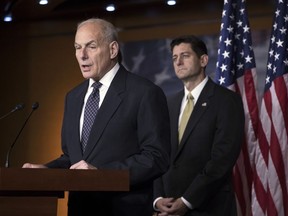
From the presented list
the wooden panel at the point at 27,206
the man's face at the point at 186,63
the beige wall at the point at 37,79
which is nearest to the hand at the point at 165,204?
the man's face at the point at 186,63

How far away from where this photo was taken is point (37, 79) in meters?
7.74

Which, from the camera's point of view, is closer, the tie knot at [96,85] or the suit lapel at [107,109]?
the suit lapel at [107,109]

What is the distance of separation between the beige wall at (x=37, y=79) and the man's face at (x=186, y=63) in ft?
10.4

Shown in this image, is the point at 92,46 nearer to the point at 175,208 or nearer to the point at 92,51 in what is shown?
the point at 92,51

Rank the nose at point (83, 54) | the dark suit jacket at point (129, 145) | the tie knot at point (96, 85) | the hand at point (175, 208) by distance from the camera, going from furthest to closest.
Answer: the hand at point (175, 208), the tie knot at point (96, 85), the nose at point (83, 54), the dark suit jacket at point (129, 145)

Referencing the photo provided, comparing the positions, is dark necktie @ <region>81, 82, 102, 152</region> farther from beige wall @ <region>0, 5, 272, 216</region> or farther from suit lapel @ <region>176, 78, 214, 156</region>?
beige wall @ <region>0, 5, 272, 216</region>

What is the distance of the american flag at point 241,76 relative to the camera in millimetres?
4941

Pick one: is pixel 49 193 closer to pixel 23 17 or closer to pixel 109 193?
pixel 109 193

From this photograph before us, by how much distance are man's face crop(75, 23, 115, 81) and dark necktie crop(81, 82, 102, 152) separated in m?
0.07

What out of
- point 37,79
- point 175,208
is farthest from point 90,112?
point 37,79

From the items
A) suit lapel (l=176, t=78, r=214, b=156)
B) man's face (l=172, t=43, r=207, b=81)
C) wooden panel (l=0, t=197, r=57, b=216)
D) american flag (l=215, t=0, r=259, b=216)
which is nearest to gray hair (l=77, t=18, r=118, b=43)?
wooden panel (l=0, t=197, r=57, b=216)

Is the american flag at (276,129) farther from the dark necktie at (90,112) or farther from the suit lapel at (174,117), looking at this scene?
the dark necktie at (90,112)

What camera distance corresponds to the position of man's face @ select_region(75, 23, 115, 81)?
294 cm

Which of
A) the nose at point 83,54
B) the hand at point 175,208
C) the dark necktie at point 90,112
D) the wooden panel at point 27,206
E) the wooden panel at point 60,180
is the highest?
the nose at point 83,54
